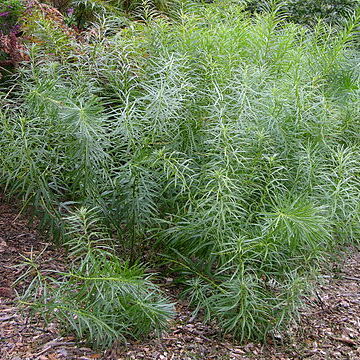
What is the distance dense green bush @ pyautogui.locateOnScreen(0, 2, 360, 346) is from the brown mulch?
116mm

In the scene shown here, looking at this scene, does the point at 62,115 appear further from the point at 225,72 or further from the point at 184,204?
the point at 225,72

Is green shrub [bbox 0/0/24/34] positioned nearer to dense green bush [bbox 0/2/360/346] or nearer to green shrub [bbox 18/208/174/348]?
dense green bush [bbox 0/2/360/346]

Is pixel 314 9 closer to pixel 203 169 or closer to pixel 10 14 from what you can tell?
pixel 10 14

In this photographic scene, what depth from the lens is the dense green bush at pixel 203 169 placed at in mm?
2625

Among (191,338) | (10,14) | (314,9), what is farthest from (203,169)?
(314,9)

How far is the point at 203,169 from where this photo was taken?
2.90 metres

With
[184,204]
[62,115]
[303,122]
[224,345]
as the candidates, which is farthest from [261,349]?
[62,115]

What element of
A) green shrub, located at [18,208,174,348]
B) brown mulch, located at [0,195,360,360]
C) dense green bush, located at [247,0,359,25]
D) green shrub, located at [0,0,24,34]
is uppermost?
dense green bush, located at [247,0,359,25]

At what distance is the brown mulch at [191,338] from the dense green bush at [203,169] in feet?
0.38

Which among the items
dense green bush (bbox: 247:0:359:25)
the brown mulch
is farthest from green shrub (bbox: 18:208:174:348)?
dense green bush (bbox: 247:0:359:25)

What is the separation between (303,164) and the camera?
2.97 m

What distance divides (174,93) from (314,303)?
153 centimetres

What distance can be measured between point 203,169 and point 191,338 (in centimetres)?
90

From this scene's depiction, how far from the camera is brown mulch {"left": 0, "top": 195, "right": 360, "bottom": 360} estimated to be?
2457 millimetres
